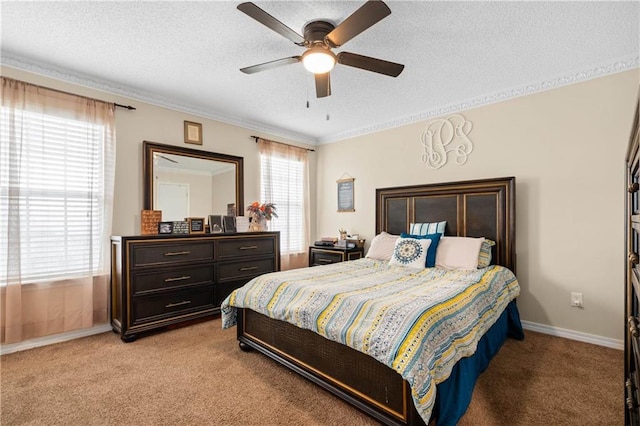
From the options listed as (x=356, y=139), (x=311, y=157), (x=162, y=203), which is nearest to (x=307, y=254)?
(x=311, y=157)

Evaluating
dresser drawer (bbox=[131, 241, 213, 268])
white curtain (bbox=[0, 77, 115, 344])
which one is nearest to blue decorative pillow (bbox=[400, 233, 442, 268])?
dresser drawer (bbox=[131, 241, 213, 268])

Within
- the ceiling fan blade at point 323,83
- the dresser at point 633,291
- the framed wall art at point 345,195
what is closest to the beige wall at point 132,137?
the ceiling fan blade at point 323,83

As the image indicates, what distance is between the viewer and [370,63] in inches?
87.7

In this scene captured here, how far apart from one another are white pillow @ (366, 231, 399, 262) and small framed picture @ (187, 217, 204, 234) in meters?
2.04

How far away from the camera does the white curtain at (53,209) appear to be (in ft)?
8.84

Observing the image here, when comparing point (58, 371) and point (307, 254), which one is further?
point (307, 254)

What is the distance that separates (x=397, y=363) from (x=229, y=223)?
9.43 ft

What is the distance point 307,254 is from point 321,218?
0.68 metres

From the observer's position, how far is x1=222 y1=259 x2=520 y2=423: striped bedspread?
161cm

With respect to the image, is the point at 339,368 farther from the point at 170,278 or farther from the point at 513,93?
the point at 513,93

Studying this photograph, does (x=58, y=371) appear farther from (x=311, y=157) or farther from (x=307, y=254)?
(x=311, y=157)

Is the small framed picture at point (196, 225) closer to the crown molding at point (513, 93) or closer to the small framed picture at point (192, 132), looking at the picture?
the small framed picture at point (192, 132)

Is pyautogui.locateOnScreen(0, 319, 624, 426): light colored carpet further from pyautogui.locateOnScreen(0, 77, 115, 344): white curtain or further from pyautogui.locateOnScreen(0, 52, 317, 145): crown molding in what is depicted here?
pyautogui.locateOnScreen(0, 52, 317, 145): crown molding

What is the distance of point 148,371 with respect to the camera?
2.42m
